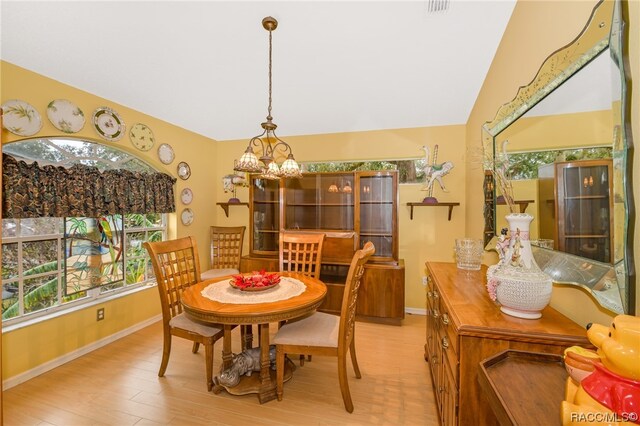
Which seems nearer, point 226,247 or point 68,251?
point 68,251

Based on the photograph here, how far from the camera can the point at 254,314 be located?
1.58 m

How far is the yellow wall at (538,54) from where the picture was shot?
986mm

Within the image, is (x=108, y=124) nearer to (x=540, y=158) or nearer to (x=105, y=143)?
(x=105, y=143)

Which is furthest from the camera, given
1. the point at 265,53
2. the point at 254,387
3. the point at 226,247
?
the point at 226,247

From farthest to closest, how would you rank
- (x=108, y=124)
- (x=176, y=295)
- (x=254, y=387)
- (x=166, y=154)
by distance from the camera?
(x=166, y=154) < (x=108, y=124) < (x=176, y=295) < (x=254, y=387)

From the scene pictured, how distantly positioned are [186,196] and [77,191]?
129 centimetres

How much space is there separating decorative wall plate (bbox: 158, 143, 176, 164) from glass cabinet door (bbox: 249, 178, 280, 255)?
3.55ft

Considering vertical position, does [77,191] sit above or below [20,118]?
below

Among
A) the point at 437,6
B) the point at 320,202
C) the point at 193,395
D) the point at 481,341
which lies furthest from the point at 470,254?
the point at 193,395

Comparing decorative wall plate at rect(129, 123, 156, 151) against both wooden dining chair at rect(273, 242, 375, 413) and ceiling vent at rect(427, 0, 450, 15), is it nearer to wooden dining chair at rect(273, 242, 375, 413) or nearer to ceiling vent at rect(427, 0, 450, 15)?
wooden dining chair at rect(273, 242, 375, 413)

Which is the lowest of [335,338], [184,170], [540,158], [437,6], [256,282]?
[335,338]

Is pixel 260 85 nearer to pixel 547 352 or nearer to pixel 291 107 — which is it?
pixel 291 107

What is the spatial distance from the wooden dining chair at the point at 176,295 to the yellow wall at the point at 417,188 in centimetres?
223

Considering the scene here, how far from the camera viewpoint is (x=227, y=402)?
187 cm
